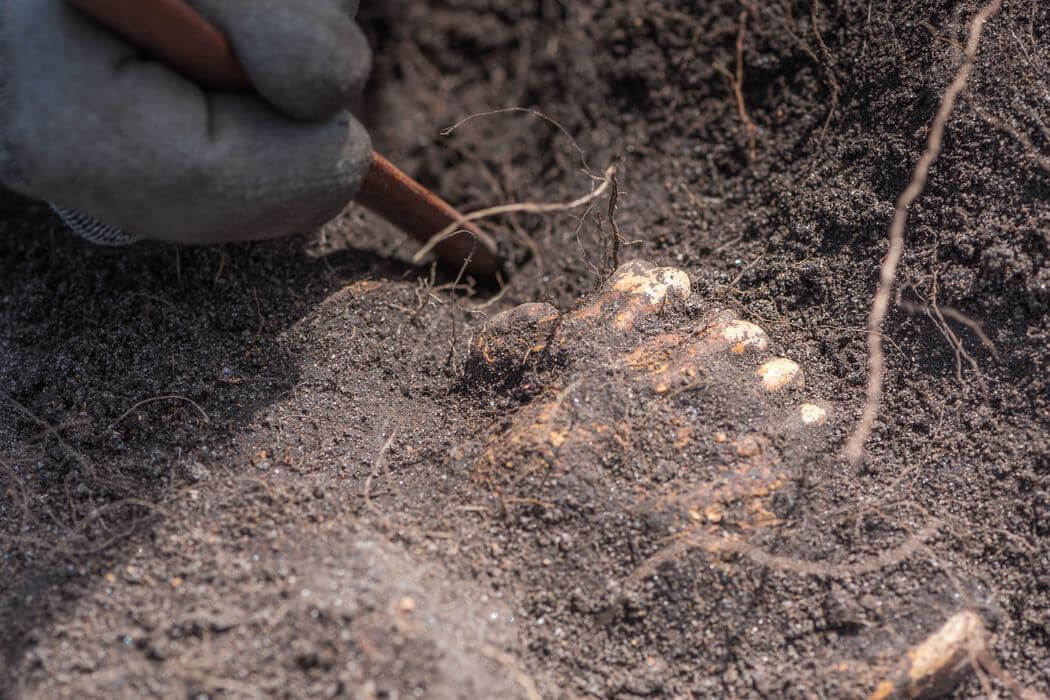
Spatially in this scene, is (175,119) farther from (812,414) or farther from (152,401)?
(812,414)

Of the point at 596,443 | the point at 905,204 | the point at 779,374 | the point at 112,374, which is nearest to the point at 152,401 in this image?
the point at 112,374

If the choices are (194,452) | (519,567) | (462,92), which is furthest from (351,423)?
(462,92)

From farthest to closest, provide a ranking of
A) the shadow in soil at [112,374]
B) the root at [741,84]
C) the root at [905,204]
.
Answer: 1. the root at [741,84]
2. the root at [905,204]
3. the shadow in soil at [112,374]

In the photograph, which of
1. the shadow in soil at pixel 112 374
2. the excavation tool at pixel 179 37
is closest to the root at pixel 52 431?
the shadow in soil at pixel 112 374

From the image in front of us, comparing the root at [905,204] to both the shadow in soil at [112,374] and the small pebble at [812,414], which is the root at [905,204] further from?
the shadow in soil at [112,374]

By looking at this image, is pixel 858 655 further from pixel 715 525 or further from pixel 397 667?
pixel 397 667
